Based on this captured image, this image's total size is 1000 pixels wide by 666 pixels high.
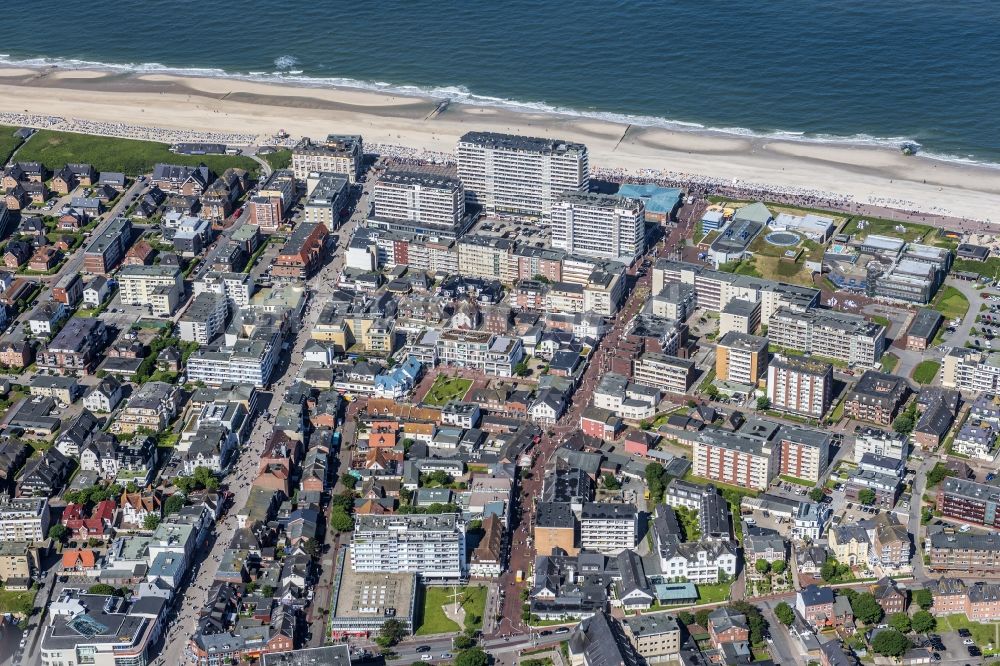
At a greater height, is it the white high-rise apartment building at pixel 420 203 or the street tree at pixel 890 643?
the white high-rise apartment building at pixel 420 203

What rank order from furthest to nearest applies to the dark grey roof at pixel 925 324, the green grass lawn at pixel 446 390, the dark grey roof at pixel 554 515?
1. the dark grey roof at pixel 925 324
2. the green grass lawn at pixel 446 390
3. the dark grey roof at pixel 554 515

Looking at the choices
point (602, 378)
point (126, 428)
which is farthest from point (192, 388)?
point (602, 378)

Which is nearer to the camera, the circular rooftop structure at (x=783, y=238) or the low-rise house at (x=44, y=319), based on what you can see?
the low-rise house at (x=44, y=319)

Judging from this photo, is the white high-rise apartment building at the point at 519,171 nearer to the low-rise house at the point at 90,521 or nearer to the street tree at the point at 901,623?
the low-rise house at the point at 90,521

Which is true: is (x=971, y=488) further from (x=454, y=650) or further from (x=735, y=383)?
(x=454, y=650)

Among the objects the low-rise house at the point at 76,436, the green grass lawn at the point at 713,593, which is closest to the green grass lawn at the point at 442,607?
the green grass lawn at the point at 713,593

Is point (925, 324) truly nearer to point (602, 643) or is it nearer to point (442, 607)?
point (602, 643)

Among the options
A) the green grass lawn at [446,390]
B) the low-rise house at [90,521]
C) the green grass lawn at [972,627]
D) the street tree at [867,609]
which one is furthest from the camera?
the green grass lawn at [446,390]
